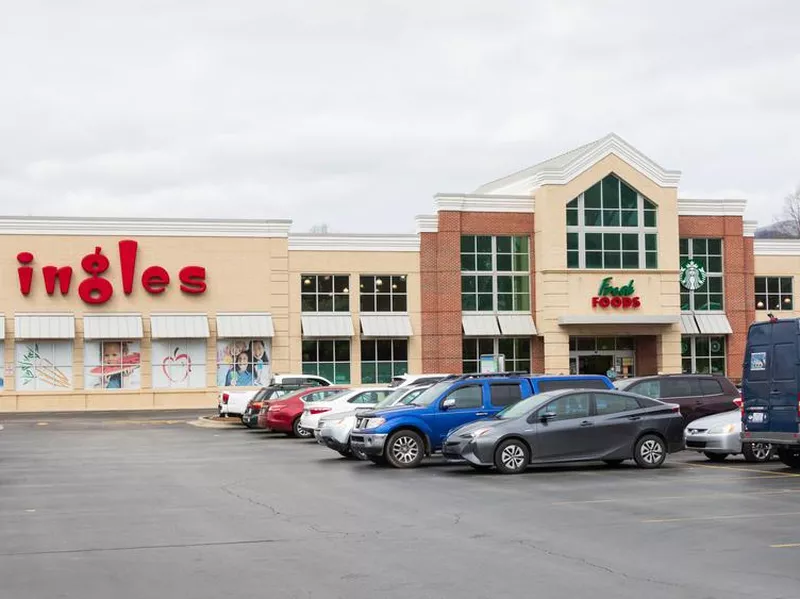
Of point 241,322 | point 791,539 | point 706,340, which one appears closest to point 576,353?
point 706,340

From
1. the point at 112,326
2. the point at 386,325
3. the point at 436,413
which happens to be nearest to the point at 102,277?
the point at 112,326

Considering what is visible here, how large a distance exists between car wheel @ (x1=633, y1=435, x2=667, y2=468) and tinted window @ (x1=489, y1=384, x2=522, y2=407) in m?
2.89

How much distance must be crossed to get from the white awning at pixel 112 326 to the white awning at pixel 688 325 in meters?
25.3

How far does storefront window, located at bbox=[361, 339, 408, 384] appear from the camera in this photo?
53.6 m

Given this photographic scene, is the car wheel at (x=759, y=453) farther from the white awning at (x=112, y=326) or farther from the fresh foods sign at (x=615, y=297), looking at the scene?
the white awning at (x=112, y=326)

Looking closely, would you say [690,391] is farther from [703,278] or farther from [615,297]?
[703,278]

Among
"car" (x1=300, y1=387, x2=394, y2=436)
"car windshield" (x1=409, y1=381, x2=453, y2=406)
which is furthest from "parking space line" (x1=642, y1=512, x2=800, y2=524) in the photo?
"car" (x1=300, y1=387, x2=394, y2=436)

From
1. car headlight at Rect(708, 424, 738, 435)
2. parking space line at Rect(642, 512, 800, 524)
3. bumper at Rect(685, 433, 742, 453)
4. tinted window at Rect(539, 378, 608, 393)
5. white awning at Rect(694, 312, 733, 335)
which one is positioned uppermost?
white awning at Rect(694, 312, 733, 335)

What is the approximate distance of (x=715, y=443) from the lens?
21625 millimetres

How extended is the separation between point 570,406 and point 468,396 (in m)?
2.65

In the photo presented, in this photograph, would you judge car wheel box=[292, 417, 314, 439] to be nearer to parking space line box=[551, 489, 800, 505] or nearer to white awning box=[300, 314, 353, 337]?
parking space line box=[551, 489, 800, 505]

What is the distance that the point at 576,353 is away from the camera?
55406mm

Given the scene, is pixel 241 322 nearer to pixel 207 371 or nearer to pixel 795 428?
pixel 207 371

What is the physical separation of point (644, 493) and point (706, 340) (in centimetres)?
4222
